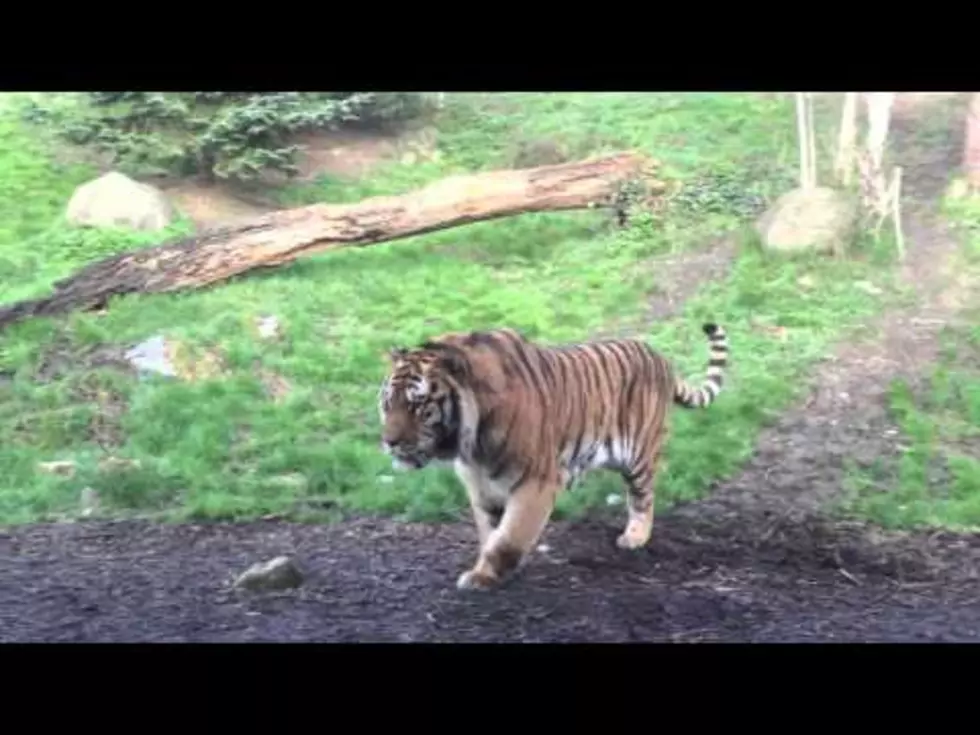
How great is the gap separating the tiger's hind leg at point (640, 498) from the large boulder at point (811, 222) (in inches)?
34.5

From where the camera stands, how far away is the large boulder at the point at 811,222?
17.2ft

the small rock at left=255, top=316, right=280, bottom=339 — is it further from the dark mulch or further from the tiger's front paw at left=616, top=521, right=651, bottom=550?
the tiger's front paw at left=616, top=521, right=651, bottom=550

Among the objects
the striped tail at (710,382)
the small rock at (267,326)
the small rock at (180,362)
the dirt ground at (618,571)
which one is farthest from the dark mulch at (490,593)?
the small rock at (267,326)

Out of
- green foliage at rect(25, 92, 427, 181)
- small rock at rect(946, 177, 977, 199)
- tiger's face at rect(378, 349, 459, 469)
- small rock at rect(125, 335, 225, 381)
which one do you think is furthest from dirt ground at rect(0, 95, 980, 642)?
green foliage at rect(25, 92, 427, 181)

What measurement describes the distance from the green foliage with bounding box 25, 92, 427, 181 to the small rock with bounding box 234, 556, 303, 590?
145 cm

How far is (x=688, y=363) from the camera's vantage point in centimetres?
520

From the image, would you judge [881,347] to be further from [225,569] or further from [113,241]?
[113,241]

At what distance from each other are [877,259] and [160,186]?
247 centimetres

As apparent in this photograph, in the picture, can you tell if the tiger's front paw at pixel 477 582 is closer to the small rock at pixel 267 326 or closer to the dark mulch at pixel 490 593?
the dark mulch at pixel 490 593

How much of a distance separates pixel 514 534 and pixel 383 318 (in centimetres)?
103
